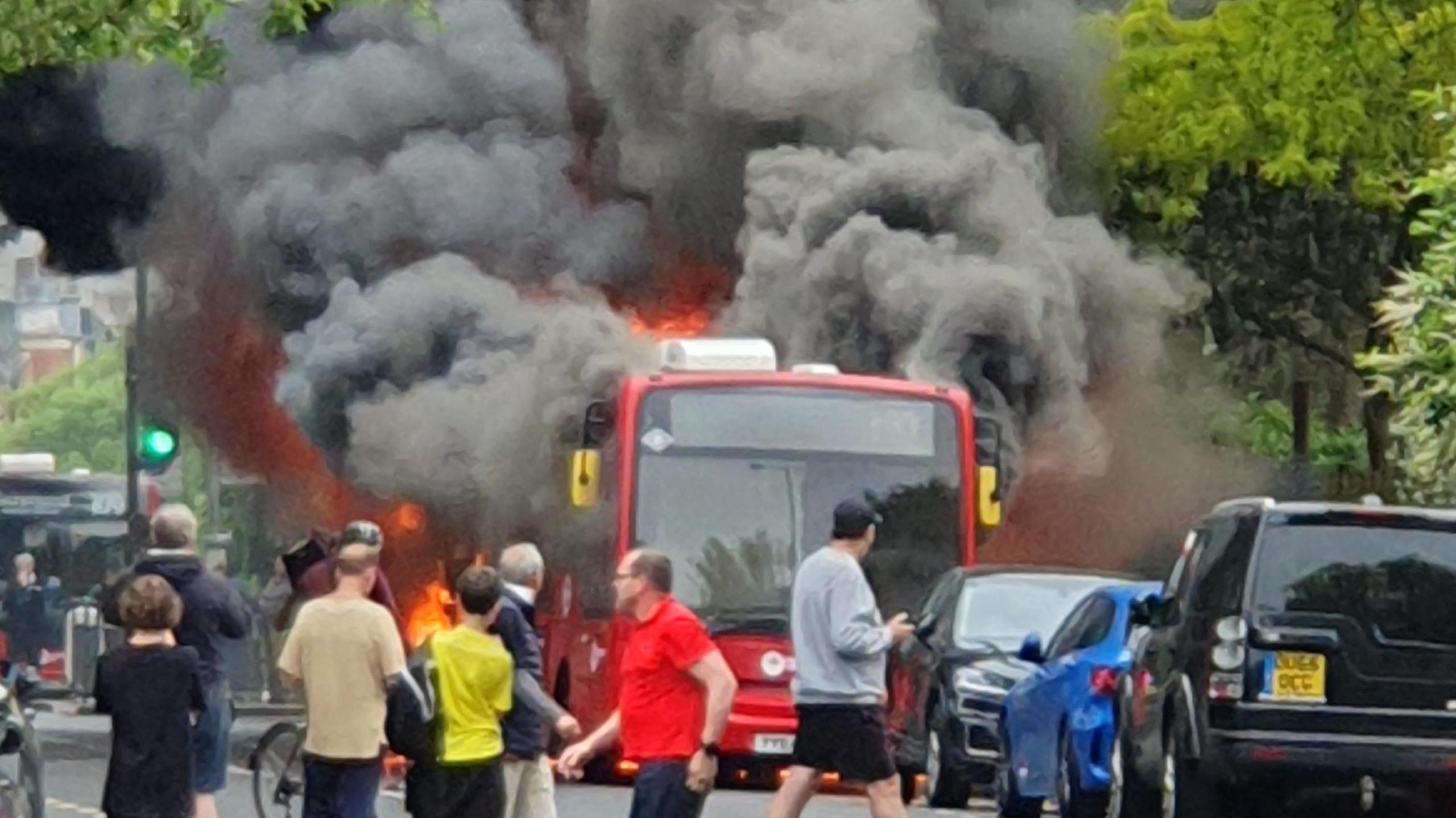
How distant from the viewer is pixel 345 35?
39.3m

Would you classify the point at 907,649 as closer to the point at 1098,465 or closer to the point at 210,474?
the point at 1098,465

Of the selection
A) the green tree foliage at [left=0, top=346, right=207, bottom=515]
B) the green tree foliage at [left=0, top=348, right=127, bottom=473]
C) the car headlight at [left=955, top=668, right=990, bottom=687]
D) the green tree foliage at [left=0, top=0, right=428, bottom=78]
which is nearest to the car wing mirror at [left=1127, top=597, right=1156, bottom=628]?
the car headlight at [left=955, top=668, right=990, bottom=687]

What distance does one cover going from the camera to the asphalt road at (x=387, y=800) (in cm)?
2086

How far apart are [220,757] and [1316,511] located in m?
4.77

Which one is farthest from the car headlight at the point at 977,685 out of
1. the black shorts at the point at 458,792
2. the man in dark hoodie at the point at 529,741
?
the black shorts at the point at 458,792

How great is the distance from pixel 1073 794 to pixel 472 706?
6.82 metres

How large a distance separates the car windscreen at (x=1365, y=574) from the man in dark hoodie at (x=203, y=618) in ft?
14.3

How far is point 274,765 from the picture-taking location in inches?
742

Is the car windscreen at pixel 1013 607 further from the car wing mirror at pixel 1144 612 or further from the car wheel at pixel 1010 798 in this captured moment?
the car wing mirror at pixel 1144 612

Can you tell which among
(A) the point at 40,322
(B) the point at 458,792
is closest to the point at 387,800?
(B) the point at 458,792

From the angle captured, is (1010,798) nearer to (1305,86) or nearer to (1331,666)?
(1331,666)

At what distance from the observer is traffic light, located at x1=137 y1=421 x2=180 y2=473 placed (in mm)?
28562

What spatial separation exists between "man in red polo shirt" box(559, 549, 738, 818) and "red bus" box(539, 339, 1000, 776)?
928 cm

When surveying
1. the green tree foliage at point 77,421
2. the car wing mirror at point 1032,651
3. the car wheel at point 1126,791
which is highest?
the green tree foliage at point 77,421
